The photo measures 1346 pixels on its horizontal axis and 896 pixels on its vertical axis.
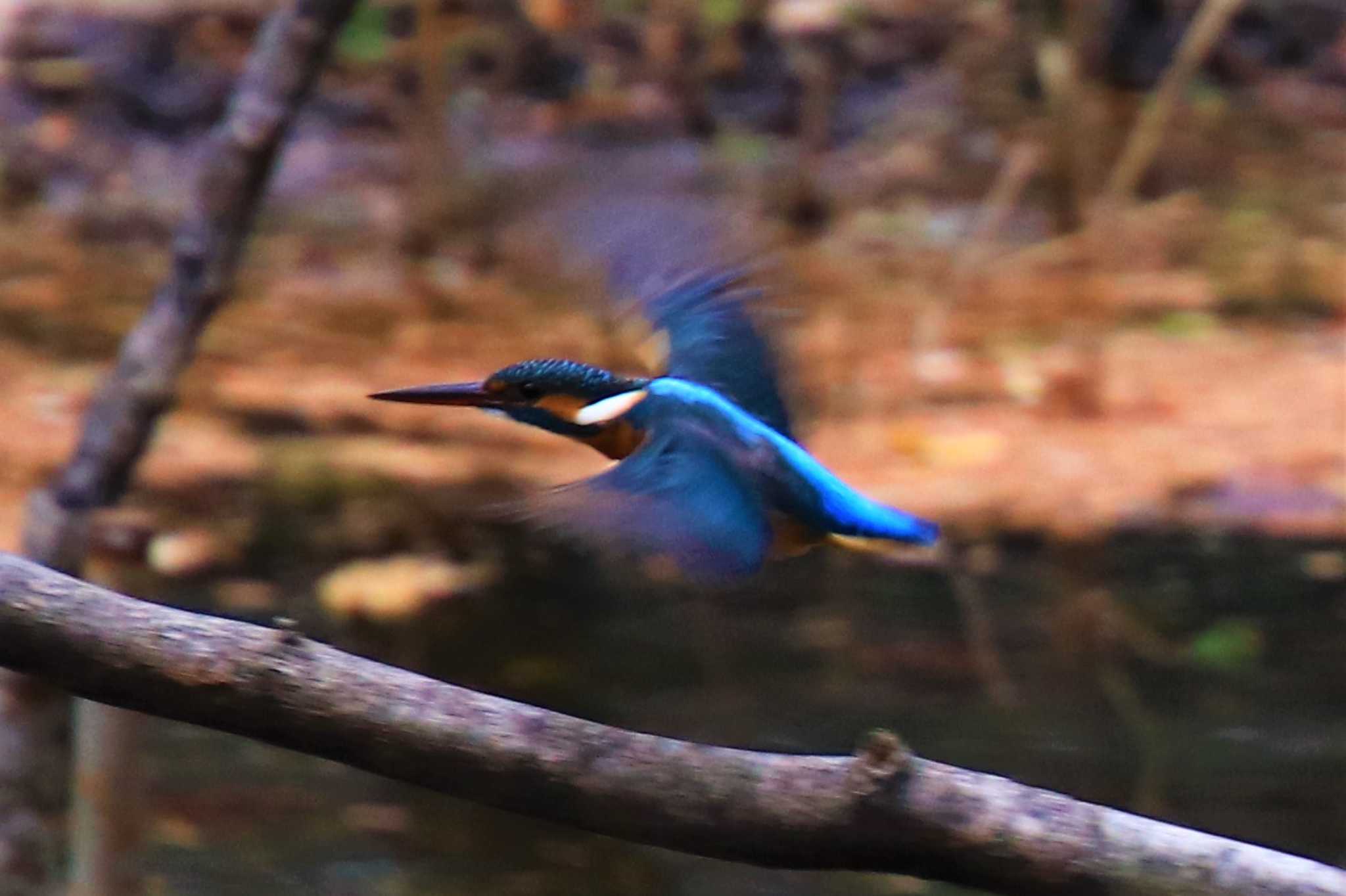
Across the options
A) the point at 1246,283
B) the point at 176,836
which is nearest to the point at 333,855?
the point at 176,836

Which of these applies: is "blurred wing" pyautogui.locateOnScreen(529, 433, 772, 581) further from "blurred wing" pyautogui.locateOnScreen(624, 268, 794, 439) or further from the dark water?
the dark water

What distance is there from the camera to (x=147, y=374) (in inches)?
74.9

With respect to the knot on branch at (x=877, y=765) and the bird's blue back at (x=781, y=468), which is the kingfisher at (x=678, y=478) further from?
the knot on branch at (x=877, y=765)

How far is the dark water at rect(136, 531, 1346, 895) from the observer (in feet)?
7.71

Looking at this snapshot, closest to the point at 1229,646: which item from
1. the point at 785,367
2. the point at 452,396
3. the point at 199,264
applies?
the point at 785,367

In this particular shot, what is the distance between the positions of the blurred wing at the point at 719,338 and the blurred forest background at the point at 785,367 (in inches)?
1.6

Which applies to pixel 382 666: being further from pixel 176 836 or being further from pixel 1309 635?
pixel 1309 635

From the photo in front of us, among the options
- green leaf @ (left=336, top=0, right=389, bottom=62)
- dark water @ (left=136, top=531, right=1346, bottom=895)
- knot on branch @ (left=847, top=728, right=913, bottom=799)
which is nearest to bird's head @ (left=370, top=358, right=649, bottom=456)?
knot on branch @ (left=847, top=728, right=913, bottom=799)

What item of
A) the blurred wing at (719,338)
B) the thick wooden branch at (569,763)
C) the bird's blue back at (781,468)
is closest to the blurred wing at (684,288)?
the blurred wing at (719,338)

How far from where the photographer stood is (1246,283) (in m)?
4.83

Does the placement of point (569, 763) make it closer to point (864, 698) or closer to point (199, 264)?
point (199, 264)

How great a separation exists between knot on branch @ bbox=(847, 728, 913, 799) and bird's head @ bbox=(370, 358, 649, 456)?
1.13 feet

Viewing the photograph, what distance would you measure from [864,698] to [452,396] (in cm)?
167

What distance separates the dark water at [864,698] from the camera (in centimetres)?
235
